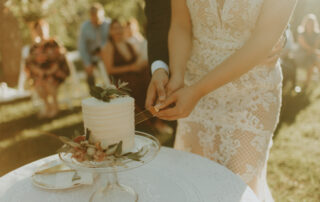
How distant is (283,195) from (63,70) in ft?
17.0

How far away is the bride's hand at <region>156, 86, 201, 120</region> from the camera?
4.87 feet

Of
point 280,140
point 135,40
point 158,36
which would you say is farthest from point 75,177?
point 135,40

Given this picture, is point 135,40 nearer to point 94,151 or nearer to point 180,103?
point 180,103

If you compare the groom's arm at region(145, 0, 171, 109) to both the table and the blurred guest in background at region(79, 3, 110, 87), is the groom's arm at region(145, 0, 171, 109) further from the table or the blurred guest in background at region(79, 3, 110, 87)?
the blurred guest in background at region(79, 3, 110, 87)

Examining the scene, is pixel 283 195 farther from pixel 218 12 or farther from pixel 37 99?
pixel 37 99

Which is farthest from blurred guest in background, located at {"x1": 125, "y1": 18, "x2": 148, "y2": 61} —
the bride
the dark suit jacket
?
the bride

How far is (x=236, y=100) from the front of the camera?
1737 millimetres

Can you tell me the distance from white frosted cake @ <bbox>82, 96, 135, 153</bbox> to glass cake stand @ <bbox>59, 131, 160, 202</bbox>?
0.26 ft

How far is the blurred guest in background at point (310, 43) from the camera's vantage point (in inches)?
311

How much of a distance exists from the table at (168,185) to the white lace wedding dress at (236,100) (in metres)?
0.19

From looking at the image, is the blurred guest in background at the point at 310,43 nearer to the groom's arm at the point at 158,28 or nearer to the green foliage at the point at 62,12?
the green foliage at the point at 62,12

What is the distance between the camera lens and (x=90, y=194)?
4.49ft

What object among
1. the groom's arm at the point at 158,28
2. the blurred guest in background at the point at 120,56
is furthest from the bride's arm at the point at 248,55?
the blurred guest in background at the point at 120,56

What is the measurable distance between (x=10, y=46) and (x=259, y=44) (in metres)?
10.2
